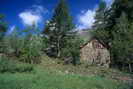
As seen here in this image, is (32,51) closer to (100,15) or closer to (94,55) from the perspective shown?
(94,55)

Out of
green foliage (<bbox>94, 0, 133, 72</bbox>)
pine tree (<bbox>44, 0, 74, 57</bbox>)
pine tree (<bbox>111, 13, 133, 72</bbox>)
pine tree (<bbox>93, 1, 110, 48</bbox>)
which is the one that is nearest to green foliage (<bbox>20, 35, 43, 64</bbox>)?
pine tree (<bbox>44, 0, 74, 57</bbox>)

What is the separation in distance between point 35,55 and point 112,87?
41.9 feet

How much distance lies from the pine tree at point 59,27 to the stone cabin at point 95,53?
179 inches

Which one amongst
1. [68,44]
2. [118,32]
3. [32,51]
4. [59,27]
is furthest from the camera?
[59,27]

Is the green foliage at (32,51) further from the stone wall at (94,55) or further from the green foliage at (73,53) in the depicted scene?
the stone wall at (94,55)

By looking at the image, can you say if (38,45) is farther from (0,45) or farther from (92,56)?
(92,56)

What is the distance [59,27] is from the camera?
944 inches

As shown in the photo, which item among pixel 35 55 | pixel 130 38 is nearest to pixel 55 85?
pixel 35 55

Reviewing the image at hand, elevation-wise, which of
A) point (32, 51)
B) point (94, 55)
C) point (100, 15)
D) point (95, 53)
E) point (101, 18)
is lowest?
point (94, 55)

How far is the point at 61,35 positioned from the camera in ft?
80.7

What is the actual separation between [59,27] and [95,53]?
Result: 813 cm

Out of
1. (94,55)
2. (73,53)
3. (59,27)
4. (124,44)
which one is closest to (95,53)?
(94,55)

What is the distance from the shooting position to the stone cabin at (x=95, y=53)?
21.2 m

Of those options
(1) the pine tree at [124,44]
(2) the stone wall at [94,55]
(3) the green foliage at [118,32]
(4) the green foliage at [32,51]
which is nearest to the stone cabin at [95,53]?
(2) the stone wall at [94,55]
